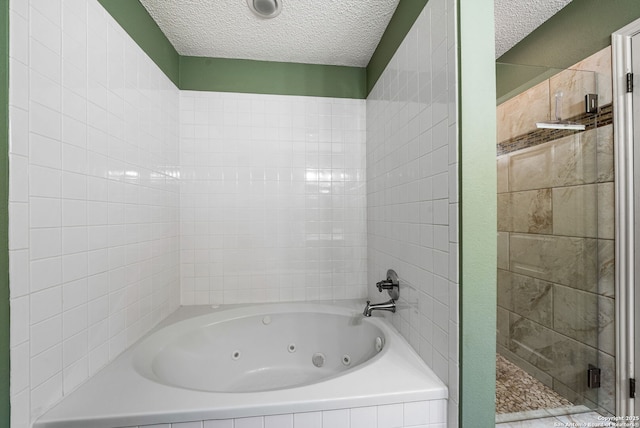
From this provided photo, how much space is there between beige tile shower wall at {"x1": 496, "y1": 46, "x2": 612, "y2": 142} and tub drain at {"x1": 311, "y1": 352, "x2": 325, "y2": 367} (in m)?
1.81

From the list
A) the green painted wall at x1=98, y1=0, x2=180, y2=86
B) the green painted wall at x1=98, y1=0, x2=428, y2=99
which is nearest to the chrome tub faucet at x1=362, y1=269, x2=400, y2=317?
the green painted wall at x1=98, y1=0, x2=428, y2=99

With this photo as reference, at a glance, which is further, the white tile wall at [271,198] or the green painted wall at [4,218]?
the white tile wall at [271,198]

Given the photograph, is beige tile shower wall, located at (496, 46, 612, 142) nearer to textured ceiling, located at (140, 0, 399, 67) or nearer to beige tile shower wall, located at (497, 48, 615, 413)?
beige tile shower wall, located at (497, 48, 615, 413)

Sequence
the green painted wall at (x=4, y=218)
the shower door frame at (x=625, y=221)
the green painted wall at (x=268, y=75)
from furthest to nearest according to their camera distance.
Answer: the green painted wall at (x=268, y=75) → the shower door frame at (x=625, y=221) → the green painted wall at (x=4, y=218)

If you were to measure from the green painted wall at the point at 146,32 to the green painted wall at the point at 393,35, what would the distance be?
52.6 inches

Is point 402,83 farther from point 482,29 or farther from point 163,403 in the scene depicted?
point 163,403

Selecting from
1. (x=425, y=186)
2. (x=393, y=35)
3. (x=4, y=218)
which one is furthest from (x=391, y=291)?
(x=4, y=218)

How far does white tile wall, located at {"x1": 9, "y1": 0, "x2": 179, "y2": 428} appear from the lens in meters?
0.79

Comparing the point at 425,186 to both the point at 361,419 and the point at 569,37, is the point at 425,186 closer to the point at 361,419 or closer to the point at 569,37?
the point at 361,419

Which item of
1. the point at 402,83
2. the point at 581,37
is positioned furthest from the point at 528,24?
the point at 402,83

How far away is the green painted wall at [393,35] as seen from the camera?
126 cm

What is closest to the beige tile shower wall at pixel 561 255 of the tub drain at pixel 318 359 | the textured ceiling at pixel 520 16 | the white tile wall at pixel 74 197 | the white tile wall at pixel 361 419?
the textured ceiling at pixel 520 16

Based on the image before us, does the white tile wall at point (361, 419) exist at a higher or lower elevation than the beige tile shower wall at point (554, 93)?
lower

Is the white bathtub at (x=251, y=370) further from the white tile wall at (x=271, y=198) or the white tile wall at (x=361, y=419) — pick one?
the white tile wall at (x=271, y=198)
